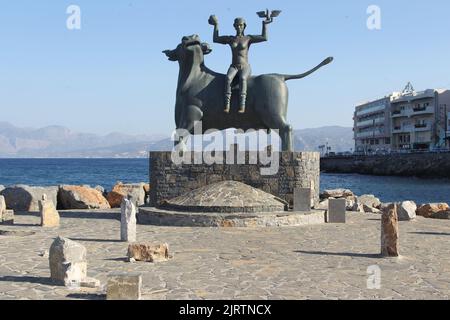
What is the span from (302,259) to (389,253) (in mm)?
1633

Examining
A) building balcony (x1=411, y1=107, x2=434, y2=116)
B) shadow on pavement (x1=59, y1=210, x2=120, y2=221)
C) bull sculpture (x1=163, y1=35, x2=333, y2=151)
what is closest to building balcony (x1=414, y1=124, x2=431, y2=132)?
building balcony (x1=411, y1=107, x2=434, y2=116)

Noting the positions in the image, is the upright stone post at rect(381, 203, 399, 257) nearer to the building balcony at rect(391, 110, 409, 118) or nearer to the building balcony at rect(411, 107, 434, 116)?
the building balcony at rect(411, 107, 434, 116)

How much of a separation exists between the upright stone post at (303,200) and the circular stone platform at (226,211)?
0.30 m

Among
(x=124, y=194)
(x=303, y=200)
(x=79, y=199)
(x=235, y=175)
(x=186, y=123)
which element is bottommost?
(x=79, y=199)

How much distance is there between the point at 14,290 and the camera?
7203mm

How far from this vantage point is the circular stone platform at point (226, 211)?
14164mm

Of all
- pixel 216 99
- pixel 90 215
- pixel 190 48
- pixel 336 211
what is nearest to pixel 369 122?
pixel 190 48

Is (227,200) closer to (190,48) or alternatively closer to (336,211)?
(336,211)

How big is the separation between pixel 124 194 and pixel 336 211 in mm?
9267

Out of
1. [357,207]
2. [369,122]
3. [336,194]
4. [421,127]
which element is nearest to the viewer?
[357,207]

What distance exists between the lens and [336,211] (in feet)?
50.0

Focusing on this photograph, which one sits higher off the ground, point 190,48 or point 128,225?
point 190,48
